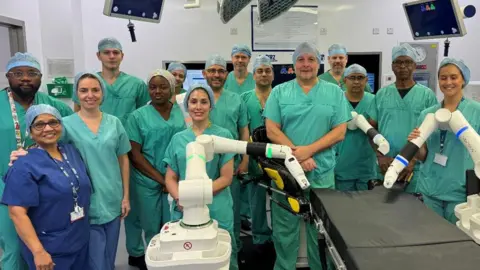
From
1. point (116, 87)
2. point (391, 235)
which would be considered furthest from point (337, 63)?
point (391, 235)

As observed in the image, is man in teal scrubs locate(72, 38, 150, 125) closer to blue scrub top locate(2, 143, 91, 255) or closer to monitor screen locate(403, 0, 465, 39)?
blue scrub top locate(2, 143, 91, 255)

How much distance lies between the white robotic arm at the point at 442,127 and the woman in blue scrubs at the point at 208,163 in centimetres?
76

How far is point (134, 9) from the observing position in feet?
8.25

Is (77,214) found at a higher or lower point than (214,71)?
lower

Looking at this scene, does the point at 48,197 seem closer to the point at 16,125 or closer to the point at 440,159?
the point at 16,125

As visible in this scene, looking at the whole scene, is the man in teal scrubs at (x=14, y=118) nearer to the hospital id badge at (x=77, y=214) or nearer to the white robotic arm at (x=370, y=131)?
the hospital id badge at (x=77, y=214)

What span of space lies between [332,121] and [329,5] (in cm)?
323

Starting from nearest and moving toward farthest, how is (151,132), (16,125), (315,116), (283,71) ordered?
1. (16,125)
2. (315,116)
3. (151,132)
4. (283,71)

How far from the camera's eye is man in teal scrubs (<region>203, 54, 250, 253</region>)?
2.56 metres

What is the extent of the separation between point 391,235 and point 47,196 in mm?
1377

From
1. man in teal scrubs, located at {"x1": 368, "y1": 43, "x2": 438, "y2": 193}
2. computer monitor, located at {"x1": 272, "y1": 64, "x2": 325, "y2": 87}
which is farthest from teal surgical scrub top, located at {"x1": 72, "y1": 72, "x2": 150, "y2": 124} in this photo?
computer monitor, located at {"x1": 272, "y1": 64, "x2": 325, "y2": 87}

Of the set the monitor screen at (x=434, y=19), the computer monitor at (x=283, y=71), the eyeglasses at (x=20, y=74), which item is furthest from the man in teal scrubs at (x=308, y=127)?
the computer monitor at (x=283, y=71)

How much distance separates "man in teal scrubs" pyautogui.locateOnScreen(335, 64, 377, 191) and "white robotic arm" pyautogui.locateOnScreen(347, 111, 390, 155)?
0.15 metres

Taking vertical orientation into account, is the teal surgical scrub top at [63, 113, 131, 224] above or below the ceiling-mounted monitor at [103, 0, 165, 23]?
below
